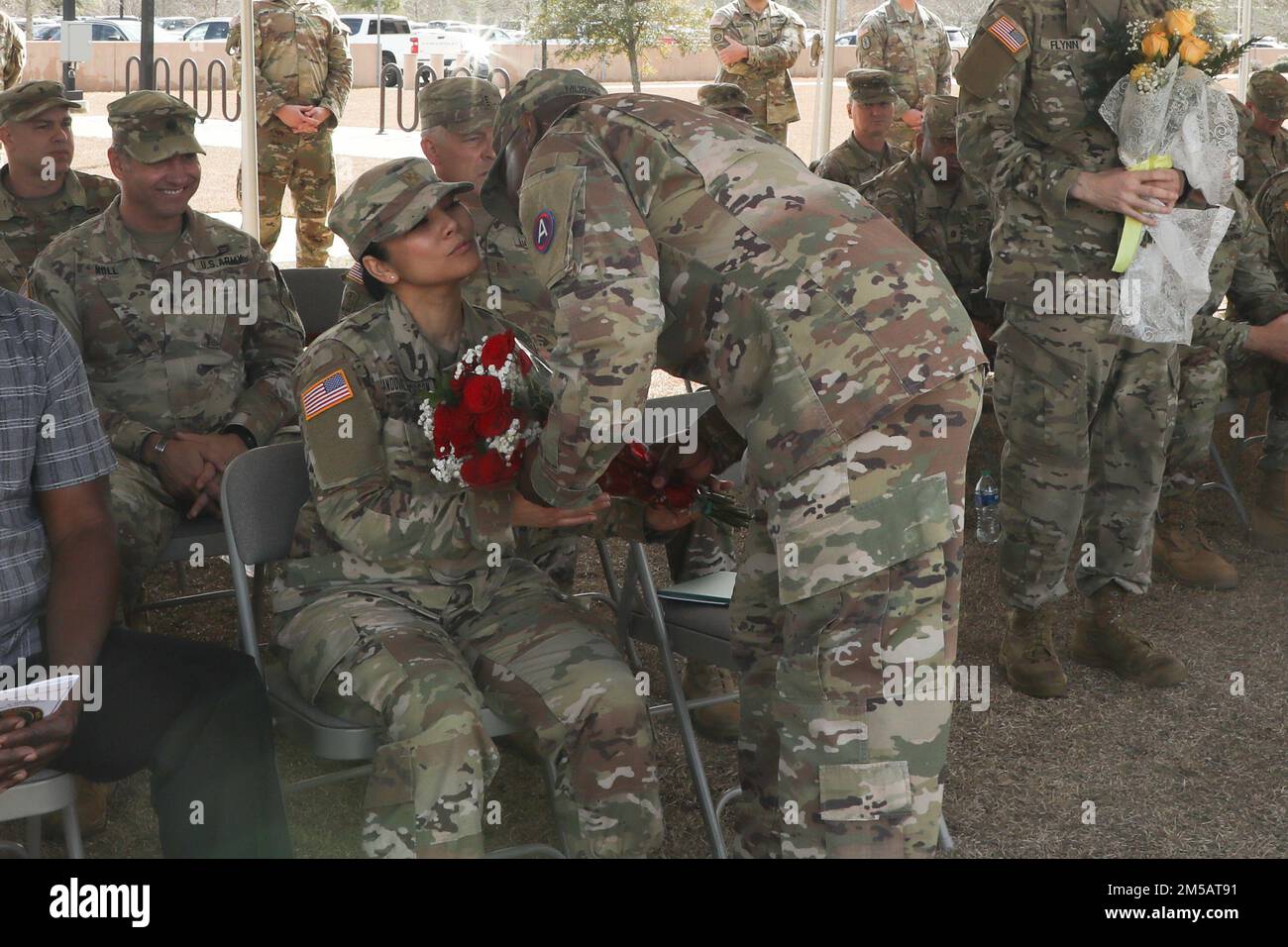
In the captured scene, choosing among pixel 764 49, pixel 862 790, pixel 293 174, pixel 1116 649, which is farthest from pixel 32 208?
pixel 764 49

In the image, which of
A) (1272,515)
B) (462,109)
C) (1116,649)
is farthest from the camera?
(1272,515)

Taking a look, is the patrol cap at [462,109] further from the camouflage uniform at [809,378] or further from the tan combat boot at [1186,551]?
the tan combat boot at [1186,551]

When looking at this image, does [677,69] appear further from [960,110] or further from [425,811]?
[425,811]

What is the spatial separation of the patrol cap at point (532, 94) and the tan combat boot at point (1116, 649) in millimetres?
2734

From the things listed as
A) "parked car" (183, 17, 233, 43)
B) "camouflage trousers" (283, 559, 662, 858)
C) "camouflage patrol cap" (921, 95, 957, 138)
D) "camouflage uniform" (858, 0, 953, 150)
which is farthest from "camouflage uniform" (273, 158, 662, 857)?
"parked car" (183, 17, 233, 43)

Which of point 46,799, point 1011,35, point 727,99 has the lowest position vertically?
point 46,799

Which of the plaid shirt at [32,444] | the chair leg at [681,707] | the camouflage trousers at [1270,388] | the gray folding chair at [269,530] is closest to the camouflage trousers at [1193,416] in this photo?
the camouflage trousers at [1270,388]

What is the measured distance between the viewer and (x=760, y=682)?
2.72 m

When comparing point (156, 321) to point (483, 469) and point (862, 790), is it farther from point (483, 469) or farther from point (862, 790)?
point (862, 790)

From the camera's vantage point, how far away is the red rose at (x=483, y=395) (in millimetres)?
2740

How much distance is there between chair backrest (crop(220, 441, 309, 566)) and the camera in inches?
123

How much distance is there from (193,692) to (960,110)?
9.95 ft

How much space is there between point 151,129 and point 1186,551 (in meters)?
4.28

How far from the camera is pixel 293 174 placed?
27.1ft
